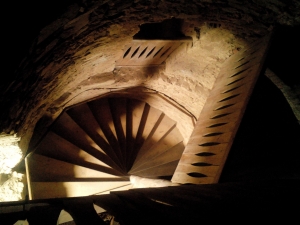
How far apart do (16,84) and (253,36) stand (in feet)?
7.71

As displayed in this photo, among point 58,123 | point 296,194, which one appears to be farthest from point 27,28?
point 58,123

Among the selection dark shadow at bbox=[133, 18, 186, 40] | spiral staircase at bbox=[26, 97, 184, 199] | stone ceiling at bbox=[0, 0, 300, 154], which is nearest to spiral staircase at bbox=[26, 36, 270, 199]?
spiral staircase at bbox=[26, 97, 184, 199]

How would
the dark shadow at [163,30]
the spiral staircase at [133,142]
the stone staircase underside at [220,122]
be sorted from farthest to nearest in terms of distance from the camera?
the dark shadow at [163,30] → the spiral staircase at [133,142] → the stone staircase underside at [220,122]

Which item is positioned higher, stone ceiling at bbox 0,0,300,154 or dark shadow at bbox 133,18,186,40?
dark shadow at bbox 133,18,186,40

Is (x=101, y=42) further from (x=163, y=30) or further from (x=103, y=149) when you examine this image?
(x=103, y=149)

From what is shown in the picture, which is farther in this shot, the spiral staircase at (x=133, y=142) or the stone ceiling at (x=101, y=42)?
the spiral staircase at (x=133, y=142)

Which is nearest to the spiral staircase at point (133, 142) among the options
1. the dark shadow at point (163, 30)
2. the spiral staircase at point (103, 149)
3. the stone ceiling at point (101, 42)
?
the spiral staircase at point (103, 149)

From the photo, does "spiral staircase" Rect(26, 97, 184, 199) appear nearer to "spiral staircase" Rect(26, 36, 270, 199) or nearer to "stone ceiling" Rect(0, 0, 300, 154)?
"spiral staircase" Rect(26, 36, 270, 199)

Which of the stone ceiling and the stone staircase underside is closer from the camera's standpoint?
the stone ceiling

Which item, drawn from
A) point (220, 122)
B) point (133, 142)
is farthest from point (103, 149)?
point (220, 122)

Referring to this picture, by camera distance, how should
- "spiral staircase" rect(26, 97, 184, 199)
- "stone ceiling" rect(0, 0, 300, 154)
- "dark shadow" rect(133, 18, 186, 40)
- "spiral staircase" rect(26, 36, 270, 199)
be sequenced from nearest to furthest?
"stone ceiling" rect(0, 0, 300, 154) < "spiral staircase" rect(26, 36, 270, 199) < "dark shadow" rect(133, 18, 186, 40) < "spiral staircase" rect(26, 97, 184, 199)

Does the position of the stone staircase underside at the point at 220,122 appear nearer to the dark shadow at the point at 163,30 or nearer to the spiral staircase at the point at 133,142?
the spiral staircase at the point at 133,142

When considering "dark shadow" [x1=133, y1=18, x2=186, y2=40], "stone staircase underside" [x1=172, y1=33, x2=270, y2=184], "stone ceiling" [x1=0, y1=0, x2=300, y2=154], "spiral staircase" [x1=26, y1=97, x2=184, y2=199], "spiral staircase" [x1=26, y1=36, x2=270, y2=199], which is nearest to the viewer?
"stone ceiling" [x1=0, y1=0, x2=300, y2=154]

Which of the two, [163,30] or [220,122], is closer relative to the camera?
[220,122]
